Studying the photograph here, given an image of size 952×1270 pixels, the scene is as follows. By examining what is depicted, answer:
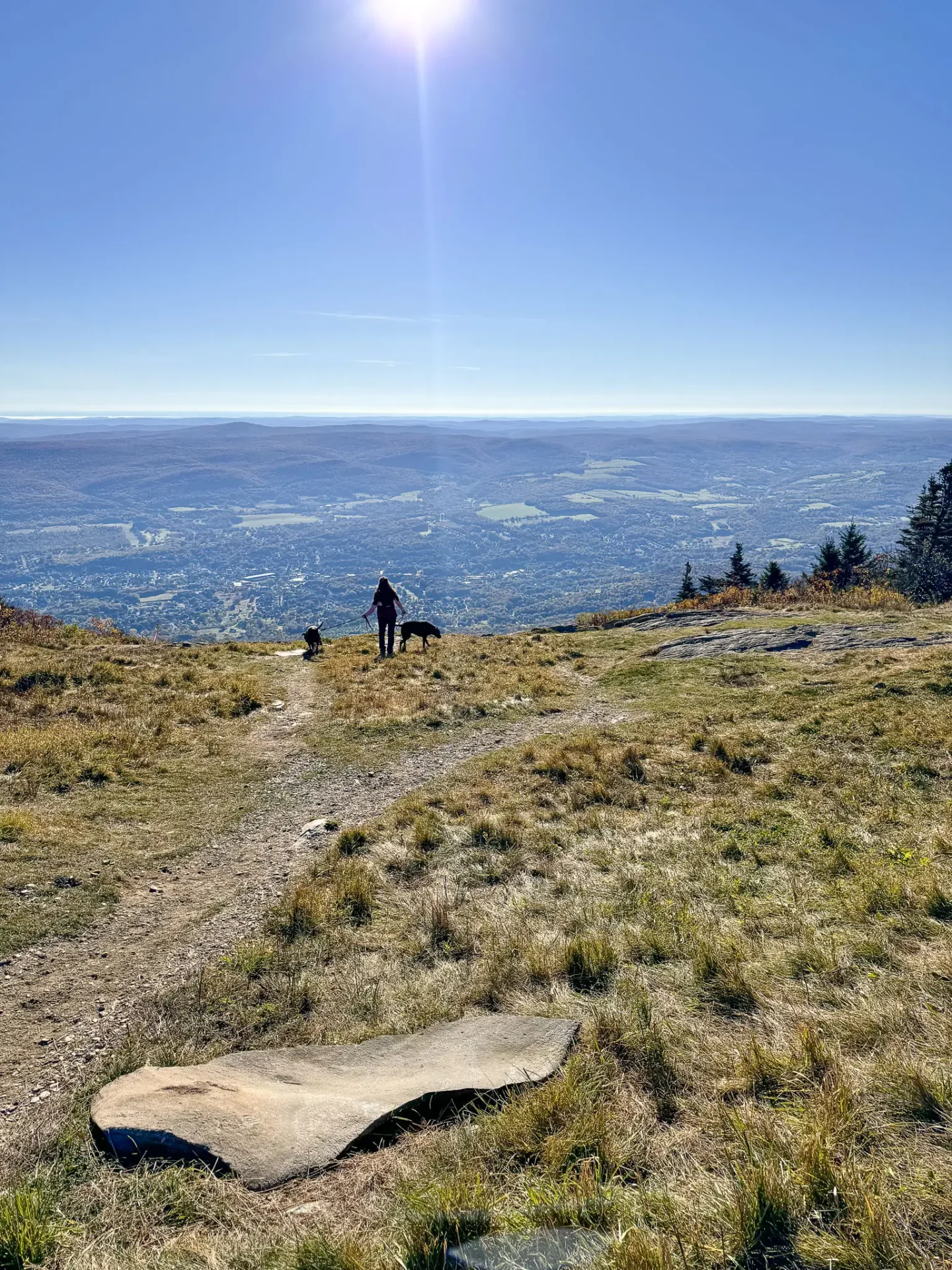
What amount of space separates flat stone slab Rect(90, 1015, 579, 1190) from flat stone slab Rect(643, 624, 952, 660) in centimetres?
1906

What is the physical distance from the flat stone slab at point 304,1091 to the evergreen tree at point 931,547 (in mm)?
45097

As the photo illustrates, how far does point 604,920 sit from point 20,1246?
5349mm

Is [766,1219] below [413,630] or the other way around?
the other way around

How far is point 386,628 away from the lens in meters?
23.5

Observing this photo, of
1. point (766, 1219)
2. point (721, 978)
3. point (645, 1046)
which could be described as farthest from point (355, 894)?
point (766, 1219)

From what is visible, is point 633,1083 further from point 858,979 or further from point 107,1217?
point 107,1217

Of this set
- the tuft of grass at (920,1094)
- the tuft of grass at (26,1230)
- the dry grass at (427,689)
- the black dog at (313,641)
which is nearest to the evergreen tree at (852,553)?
the dry grass at (427,689)

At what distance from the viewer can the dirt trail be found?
5195 millimetres

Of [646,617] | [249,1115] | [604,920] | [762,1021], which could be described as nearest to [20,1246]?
[249,1115]

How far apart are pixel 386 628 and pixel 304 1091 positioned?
64.6ft

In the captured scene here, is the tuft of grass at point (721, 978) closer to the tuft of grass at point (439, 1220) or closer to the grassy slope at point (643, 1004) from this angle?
the grassy slope at point (643, 1004)

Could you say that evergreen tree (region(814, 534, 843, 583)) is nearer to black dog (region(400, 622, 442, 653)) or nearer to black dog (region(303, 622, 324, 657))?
black dog (region(400, 622, 442, 653))

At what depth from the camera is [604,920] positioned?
679 centimetres

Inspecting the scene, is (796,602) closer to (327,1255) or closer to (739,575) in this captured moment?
(739,575)
